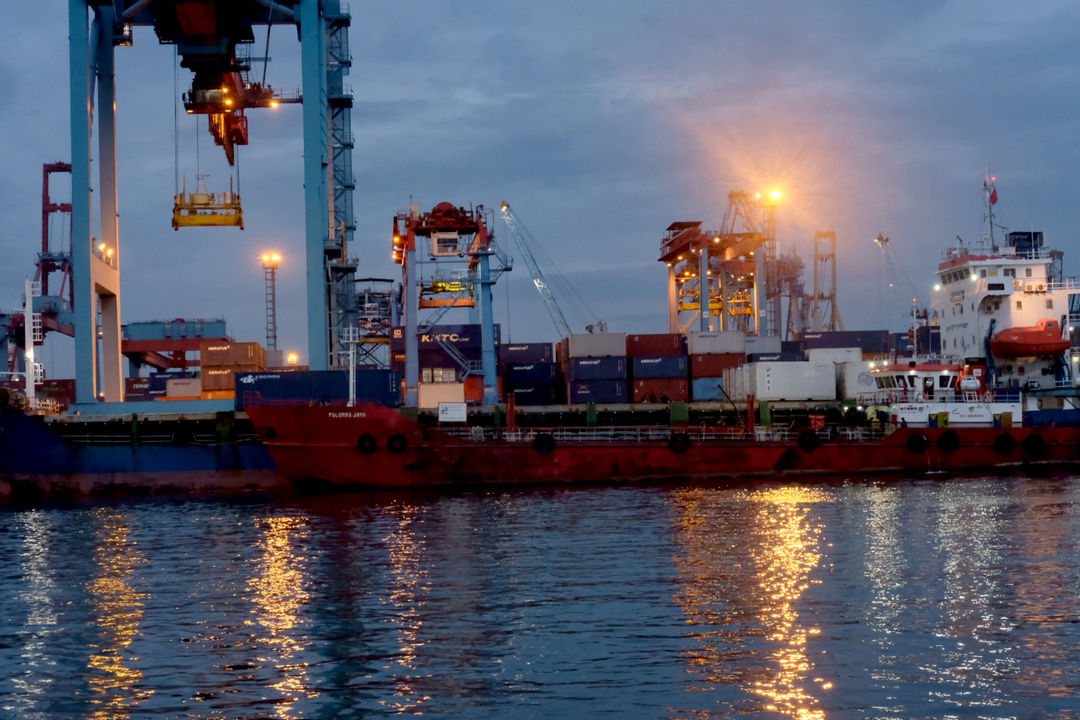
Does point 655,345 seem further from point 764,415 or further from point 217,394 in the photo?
Result: point 217,394

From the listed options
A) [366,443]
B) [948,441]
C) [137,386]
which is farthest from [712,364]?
[137,386]

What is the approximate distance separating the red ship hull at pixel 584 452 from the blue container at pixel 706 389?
1028 cm

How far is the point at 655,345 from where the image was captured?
53875mm

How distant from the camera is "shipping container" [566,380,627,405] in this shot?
168 feet

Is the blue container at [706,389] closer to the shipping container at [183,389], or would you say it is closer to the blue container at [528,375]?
the blue container at [528,375]

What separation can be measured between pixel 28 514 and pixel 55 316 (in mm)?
38337

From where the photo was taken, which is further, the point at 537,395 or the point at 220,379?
the point at 537,395

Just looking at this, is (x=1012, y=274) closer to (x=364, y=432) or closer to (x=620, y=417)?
(x=620, y=417)

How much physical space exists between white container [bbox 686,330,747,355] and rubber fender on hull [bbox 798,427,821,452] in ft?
44.7

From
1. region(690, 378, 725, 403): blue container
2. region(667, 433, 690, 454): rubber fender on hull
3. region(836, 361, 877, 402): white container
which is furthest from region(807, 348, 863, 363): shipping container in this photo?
region(667, 433, 690, 454): rubber fender on hull

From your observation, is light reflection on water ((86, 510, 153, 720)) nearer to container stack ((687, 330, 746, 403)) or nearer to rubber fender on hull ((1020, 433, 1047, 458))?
container stack ((687, 330, 746, 403))

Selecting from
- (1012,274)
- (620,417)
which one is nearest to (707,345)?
(620,417)

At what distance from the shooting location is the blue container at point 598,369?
5141cm

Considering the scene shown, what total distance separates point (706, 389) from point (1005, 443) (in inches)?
589
